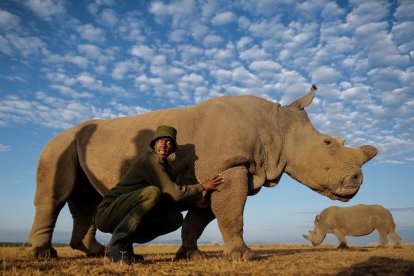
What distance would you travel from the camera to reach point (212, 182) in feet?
16.5

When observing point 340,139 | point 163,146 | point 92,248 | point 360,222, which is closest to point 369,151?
point 340,139

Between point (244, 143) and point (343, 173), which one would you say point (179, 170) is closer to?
point (244, 143)

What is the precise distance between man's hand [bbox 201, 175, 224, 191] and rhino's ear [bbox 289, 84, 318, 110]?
2.47m

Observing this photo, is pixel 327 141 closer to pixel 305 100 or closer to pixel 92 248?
pixel 305 100

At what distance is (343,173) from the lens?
20.7 feet

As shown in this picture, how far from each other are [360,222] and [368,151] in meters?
8.57

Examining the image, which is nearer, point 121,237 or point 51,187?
point 121,237

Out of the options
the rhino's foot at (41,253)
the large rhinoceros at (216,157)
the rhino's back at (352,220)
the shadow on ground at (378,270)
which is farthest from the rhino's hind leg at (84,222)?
the rhino's back at (352,220)

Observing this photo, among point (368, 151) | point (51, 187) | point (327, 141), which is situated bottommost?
point (51, 187)

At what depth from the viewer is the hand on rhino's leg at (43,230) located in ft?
20.5

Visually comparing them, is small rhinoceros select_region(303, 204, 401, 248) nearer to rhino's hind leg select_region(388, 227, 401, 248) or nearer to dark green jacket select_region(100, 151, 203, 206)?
rhino's hind leg select_region(388, 227, 401, 248)

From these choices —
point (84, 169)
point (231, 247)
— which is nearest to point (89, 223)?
point (84, 169)

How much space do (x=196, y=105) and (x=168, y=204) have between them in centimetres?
195

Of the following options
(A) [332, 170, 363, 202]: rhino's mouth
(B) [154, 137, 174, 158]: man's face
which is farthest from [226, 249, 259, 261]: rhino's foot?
(A) [332, 170, 363, 202]: rhino's mouth
